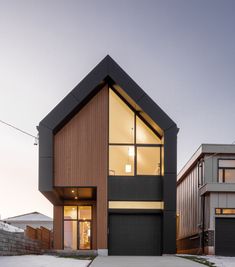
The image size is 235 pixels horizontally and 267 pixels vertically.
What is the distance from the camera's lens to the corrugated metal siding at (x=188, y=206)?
103 feet

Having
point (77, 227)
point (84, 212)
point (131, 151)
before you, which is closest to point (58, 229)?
point (77, 227)

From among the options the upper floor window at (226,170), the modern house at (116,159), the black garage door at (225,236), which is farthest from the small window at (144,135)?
the black garage door at (225,236)

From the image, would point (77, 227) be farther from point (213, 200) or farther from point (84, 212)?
point (213, 200)

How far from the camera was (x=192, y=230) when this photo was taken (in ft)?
107

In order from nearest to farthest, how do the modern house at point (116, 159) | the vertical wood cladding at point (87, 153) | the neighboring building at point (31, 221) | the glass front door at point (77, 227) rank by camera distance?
the modern house at point (116, 159), the vertical wood cladding at point (87, 153), the glass front door at point (77, 227), the neighboring building at point (31, 221)

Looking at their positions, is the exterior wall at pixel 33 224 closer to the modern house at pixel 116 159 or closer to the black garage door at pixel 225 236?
the black garage door at pixel 225 236

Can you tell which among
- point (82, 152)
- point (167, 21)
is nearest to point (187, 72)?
point (167, 21)

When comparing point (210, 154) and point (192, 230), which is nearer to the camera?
point (210, 154)

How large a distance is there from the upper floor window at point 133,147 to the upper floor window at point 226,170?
5538mm

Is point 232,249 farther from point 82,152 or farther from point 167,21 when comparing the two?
point 167,21

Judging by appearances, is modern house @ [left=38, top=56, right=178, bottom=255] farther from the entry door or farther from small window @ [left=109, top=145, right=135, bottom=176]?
the entry door

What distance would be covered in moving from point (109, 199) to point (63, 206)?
5.17m

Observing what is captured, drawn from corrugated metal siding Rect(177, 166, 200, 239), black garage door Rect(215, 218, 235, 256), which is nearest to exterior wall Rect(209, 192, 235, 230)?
black garage door Rect(215, 218, 235, 256)

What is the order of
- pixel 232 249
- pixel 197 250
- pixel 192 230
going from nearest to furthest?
pixel 232 249, pixel 197 250, pixel 192 230
